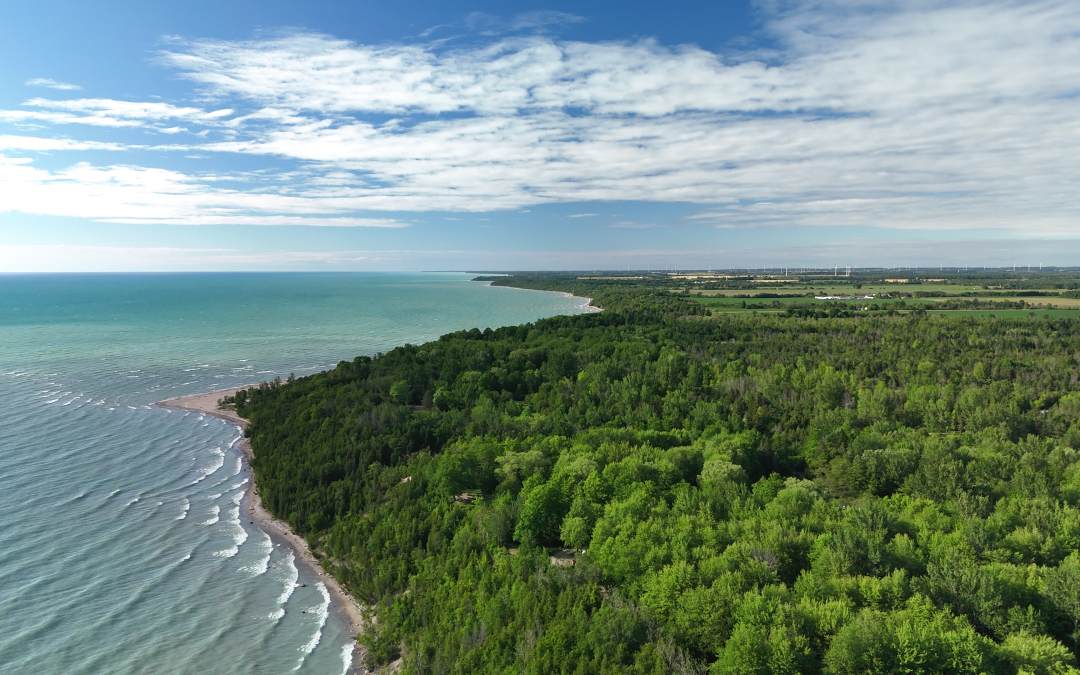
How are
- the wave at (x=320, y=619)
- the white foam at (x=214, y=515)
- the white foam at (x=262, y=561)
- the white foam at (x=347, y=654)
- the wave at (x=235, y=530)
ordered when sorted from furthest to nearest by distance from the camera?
the white foam at (x=214, y=515), the wave at (x=235, y=530), the white foam at (x=262, y=561), the wave at (x=320, y=619), the white foam at (x=347, y=654)

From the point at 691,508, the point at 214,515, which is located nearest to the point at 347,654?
the point at 691,508

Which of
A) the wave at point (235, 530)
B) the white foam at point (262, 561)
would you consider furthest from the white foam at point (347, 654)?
the wave at point (235, 530)

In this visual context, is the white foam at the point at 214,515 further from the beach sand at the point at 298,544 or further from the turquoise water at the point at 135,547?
the beach sand at the point at 298,544

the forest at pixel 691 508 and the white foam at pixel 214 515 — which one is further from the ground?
the forest at pixel 691 508

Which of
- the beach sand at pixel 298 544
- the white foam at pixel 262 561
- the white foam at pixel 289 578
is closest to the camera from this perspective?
the beach sand at pixel 298 544

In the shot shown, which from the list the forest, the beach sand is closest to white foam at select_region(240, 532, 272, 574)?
the beach sand

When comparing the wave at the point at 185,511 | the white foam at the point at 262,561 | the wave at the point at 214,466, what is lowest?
the white foam at the point at 262,561

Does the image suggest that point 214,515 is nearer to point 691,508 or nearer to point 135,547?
point 135,547
